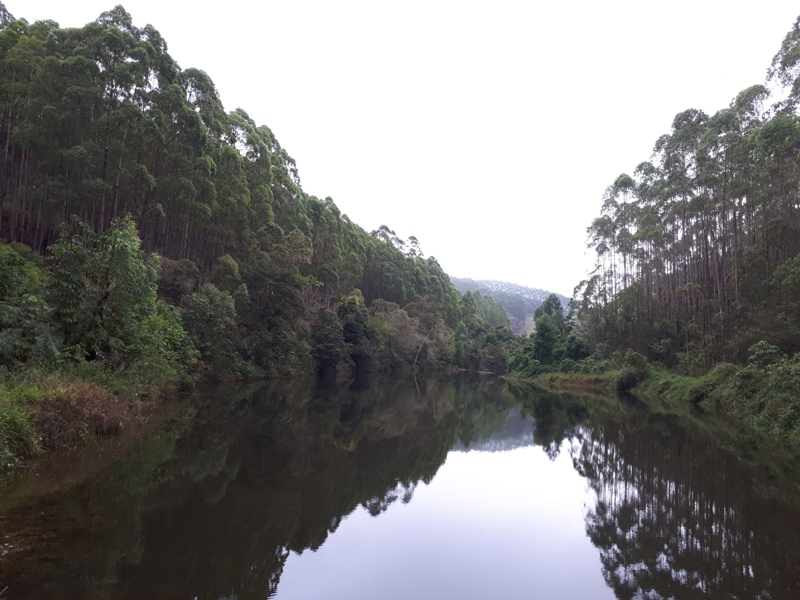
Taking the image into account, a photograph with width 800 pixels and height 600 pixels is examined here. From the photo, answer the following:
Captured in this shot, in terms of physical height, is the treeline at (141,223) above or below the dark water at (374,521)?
above

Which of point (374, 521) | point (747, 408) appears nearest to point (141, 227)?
point (374, 521)

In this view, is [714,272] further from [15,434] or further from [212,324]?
[15,434]

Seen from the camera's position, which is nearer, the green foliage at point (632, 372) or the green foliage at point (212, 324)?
the green foliage at point (212, 324)

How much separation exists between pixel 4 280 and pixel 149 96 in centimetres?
1052

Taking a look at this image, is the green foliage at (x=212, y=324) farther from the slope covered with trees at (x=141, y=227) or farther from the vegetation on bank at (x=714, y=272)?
the vegetation on bank at (x=714, y=272)

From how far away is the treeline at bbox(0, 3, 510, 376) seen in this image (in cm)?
1142

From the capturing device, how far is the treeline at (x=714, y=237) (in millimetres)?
18688

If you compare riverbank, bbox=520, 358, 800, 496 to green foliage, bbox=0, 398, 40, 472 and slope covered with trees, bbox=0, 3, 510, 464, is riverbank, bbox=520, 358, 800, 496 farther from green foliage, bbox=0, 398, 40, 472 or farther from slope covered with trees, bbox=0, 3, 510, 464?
slope covered with trees, bbox=0, 3, 510, 464

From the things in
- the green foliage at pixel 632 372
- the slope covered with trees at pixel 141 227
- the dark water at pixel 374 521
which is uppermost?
the slope covered with trees at pixel 141 227

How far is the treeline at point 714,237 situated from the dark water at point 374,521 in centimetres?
1184

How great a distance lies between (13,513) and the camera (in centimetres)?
516

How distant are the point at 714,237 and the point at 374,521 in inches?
978

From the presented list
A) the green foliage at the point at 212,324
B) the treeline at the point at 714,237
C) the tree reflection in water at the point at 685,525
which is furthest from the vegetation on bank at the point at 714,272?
the green foliage at the point at 212,324

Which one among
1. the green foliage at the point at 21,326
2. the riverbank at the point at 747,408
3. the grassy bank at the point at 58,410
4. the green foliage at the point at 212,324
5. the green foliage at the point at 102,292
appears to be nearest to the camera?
the grassy bank at the point at 58,410
